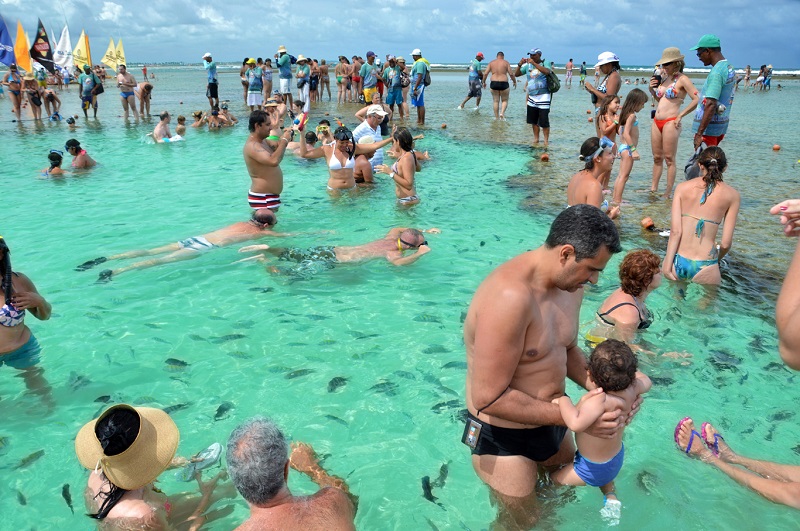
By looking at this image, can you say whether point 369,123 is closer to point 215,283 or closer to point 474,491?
point 215,283

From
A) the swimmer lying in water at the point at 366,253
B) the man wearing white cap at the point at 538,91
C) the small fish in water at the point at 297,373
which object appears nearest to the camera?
the small fish in water at the point at 297,373

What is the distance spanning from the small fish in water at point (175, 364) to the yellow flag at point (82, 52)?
38150 millimetres

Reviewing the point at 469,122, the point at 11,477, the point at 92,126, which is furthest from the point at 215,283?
the point at 92,126

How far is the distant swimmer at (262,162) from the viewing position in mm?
8328

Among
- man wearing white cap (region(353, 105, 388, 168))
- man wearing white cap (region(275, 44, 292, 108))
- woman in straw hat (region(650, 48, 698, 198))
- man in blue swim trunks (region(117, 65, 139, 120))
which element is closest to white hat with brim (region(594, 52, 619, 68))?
woman in straw hat (region(650, 48, 698, 198))

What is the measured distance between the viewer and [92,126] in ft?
70.0

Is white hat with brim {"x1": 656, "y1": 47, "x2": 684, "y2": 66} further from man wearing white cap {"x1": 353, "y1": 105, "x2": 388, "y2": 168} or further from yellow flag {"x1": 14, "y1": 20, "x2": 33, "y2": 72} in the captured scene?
yellow flag {"x1": 14, "y1": 20, "x2": 33, "y2": 72}

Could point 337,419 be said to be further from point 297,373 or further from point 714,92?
point 714,92

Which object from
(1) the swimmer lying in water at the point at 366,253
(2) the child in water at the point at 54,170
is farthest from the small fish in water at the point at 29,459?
(2) the child in water at the point at 54,170

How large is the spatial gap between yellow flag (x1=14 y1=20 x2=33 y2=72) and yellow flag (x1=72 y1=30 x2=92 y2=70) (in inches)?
387

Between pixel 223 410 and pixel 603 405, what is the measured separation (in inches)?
130

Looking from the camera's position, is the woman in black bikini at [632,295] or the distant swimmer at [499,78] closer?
the woman in black bikini at [632,295]

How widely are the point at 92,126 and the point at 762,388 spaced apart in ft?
76.6

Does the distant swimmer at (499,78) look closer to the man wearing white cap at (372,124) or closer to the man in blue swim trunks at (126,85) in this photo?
the man wearing white cap at (372,124)
